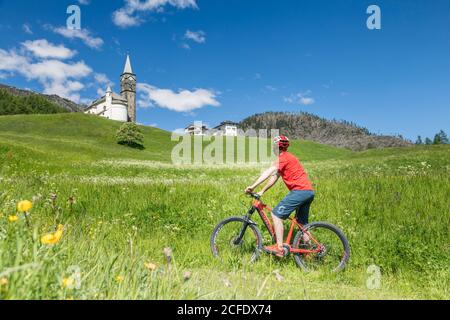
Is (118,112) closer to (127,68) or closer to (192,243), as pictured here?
(127,68)

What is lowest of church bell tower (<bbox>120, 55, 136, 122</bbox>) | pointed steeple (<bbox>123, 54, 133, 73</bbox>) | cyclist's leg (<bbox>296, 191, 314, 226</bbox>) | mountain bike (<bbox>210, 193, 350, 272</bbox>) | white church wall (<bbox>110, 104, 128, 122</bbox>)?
mountain bike (<bbox>210, 193, 350, 272</bbox>)

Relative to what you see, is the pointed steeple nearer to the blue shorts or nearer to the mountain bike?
the mountain bike

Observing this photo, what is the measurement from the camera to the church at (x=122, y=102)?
15825 cm

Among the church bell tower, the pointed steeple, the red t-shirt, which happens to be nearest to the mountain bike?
the red t-shirt

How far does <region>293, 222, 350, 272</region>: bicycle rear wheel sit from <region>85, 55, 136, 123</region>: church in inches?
5925

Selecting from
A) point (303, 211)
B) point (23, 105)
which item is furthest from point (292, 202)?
point (23, 105)

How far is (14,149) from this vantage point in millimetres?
30578

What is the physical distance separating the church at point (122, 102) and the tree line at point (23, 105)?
21707 mm

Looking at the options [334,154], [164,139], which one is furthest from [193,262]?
[334,154]

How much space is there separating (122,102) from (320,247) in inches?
6482

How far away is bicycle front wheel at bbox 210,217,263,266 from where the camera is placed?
7910mm

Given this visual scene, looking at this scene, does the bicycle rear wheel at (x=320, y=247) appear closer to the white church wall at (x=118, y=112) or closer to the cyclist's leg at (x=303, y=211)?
the cyclist's leg at (x=303, y=211)
